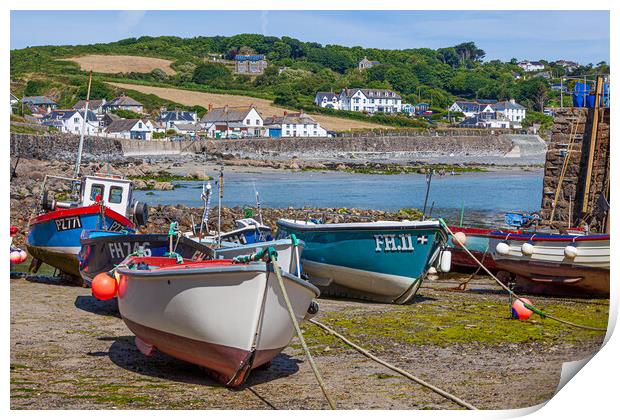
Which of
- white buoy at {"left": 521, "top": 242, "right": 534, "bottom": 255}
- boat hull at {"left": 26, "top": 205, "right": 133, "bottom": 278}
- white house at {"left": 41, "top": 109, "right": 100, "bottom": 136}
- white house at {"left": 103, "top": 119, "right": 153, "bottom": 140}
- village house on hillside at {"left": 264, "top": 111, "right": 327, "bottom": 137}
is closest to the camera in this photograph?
white buoy at {"left": 521, "top": 242, "right": 534, "bottom": 255}

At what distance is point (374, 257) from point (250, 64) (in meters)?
110

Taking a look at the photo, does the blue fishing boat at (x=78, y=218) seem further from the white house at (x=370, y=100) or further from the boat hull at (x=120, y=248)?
the white house at (x=370, y=100)

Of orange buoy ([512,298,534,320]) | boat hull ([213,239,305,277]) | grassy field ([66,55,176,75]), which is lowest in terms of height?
orange buoy ([512,298,534,320])

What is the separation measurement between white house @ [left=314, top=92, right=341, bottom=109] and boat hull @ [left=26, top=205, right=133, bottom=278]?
9206cm

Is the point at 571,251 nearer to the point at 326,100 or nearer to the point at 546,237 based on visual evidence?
the point at 546,237

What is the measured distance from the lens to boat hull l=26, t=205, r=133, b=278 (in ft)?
46.5

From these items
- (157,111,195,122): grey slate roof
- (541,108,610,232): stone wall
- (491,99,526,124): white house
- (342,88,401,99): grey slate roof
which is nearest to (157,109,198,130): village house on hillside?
(157,111,195,122): grey slate roof

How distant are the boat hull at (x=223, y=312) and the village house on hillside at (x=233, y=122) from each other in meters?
76.1

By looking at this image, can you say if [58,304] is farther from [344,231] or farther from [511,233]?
[511,233]

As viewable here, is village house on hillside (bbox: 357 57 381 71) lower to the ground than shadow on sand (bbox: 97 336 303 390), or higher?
higher

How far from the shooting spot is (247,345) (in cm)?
777

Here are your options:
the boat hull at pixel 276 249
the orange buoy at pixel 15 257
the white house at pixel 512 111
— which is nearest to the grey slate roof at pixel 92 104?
the white house at pixel 512 111

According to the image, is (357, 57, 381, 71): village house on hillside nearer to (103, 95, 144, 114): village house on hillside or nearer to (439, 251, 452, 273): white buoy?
(103, 95, 144, 114): village house on hillside

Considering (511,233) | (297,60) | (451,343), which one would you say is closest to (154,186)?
(511,233)
